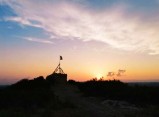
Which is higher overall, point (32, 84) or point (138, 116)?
point (32, 84)

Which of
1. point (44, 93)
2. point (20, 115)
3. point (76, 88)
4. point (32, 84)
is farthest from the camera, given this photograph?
point (76, 88)

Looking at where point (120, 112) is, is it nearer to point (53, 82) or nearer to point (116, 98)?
point (116, 98)

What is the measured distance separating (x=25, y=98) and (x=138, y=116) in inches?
421

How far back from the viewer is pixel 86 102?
2733 cm

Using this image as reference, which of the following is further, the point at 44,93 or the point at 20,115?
the point at 44,93

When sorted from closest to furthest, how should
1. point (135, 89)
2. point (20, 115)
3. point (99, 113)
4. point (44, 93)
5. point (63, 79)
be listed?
point (20, 115), point (99, 113), point (44, 93), point (135, 89), point (63, 79)

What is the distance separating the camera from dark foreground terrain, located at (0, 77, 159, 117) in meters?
20.8

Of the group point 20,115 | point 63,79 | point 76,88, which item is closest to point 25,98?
point 20,115

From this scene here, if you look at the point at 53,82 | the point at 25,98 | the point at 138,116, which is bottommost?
the point at 138,116

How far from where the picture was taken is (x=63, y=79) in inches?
1702

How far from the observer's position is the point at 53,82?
41.7m

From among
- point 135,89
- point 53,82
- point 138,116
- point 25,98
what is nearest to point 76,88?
point 53,82

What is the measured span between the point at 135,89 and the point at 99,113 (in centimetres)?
1151

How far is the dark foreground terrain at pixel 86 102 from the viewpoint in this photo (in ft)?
68.4
